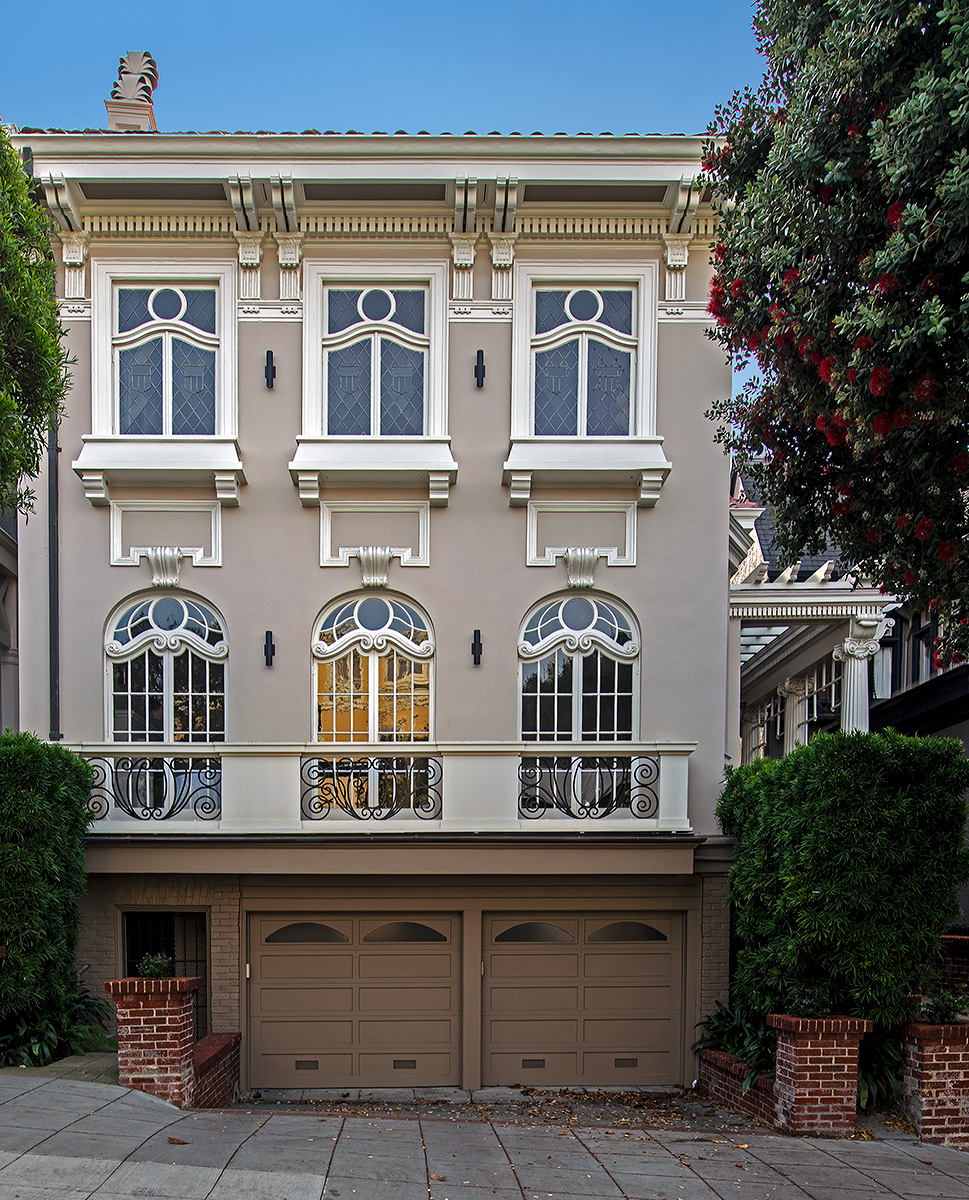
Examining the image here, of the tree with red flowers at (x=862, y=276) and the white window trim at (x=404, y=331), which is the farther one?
the white window trim at (x=404, y=331)

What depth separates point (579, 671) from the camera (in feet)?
36.2

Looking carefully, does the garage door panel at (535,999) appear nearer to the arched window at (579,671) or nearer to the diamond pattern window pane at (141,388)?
the arched window at (579,671)

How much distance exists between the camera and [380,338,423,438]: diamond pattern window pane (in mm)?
11055

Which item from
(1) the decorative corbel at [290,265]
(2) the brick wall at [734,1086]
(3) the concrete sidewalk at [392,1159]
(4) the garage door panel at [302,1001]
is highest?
(1) the decorative corbel at [290,265]

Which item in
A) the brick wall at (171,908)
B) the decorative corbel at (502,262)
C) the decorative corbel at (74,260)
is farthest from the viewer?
the decorative corbel at (502,262)

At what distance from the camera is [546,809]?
1054 centimetres

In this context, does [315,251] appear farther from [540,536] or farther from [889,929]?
[889,929]

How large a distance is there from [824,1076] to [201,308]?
32.8 ft

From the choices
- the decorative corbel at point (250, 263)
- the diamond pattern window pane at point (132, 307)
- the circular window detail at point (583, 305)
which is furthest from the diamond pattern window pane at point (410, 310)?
the diamond pattern window pane at point (132, 307)

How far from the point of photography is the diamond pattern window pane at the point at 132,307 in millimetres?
11086

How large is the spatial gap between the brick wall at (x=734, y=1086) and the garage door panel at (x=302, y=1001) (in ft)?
12.8

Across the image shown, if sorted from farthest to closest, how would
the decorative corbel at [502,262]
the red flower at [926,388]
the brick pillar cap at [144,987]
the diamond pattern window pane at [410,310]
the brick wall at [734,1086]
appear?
the diamond pattern window pane at [410,310], the decorative corbel at [502,262], the brick wall at [734,1086], the brick pillar cap at [144,987], the red flower at [926,388]

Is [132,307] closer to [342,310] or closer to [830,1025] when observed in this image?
[342,310]

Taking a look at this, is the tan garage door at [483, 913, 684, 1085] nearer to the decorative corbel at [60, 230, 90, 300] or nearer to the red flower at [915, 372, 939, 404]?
the red flower at [915, 372, 939, 404]
